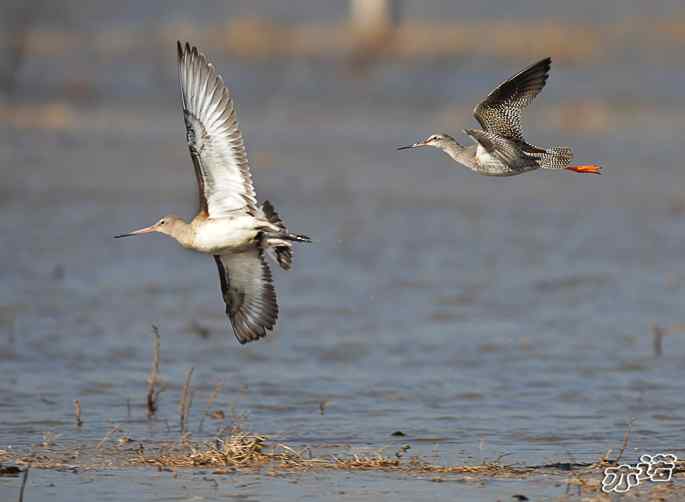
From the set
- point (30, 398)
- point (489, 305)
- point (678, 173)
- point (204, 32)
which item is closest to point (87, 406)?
point (30, 398)

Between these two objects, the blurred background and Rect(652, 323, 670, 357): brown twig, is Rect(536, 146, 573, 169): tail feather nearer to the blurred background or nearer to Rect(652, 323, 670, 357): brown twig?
the blurred background

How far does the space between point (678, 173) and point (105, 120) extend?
9.12 meters

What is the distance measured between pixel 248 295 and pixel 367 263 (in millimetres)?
5437

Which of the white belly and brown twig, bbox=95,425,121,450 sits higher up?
the white belly

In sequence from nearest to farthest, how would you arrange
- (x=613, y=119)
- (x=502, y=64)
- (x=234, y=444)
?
(x=234, y=444) → (x=613, y=119) → (x=502, y=64)

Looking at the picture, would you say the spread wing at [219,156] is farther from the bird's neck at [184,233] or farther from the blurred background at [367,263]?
the blurred background at [367,263]

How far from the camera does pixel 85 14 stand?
39625mm

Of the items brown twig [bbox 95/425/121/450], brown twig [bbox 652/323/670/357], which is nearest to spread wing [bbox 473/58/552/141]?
brown twig [bbox 95/425/121/450]

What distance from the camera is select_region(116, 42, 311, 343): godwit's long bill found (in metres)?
8.43

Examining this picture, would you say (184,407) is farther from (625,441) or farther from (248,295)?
(625,441)

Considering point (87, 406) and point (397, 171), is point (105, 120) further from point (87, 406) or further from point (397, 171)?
point (87, 406)

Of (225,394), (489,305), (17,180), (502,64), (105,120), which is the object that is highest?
(502,64)

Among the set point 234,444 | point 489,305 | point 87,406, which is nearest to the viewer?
point 234,444

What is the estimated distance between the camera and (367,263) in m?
14.4
